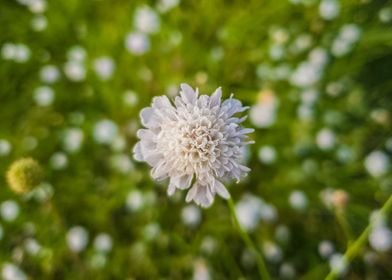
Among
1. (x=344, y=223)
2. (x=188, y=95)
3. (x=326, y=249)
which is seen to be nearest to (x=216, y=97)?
(x=188, y=95)

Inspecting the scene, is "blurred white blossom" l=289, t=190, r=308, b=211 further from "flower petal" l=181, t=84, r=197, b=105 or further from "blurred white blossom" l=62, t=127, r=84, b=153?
"flower petal" l=181, t=84, r=197, b=105

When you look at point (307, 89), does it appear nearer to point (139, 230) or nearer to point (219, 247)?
point (219, 247)

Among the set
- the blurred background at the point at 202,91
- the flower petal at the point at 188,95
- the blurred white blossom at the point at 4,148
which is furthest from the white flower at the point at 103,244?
the flower petal at the point at 188,95

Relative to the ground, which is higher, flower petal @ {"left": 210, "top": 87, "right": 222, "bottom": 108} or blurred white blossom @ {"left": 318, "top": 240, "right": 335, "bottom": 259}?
blurred white blossom @ {"left": 318, "top": 240, "right": 335, "bottom": 259}

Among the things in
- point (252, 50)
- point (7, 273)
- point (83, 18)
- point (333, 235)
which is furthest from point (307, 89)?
point (7, 273)

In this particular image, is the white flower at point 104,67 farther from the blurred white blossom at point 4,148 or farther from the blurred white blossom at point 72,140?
the blurred white blossom at point 4,148

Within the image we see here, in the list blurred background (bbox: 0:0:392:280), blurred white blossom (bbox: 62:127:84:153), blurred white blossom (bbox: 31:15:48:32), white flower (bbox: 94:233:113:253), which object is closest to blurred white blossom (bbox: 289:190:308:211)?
blurred background (bbox: 0:0:392:280)

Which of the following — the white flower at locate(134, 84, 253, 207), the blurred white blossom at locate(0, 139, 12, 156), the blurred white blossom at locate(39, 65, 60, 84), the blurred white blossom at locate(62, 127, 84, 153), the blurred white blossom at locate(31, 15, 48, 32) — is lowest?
the white flower at locate(134, 84, 253, 207)
